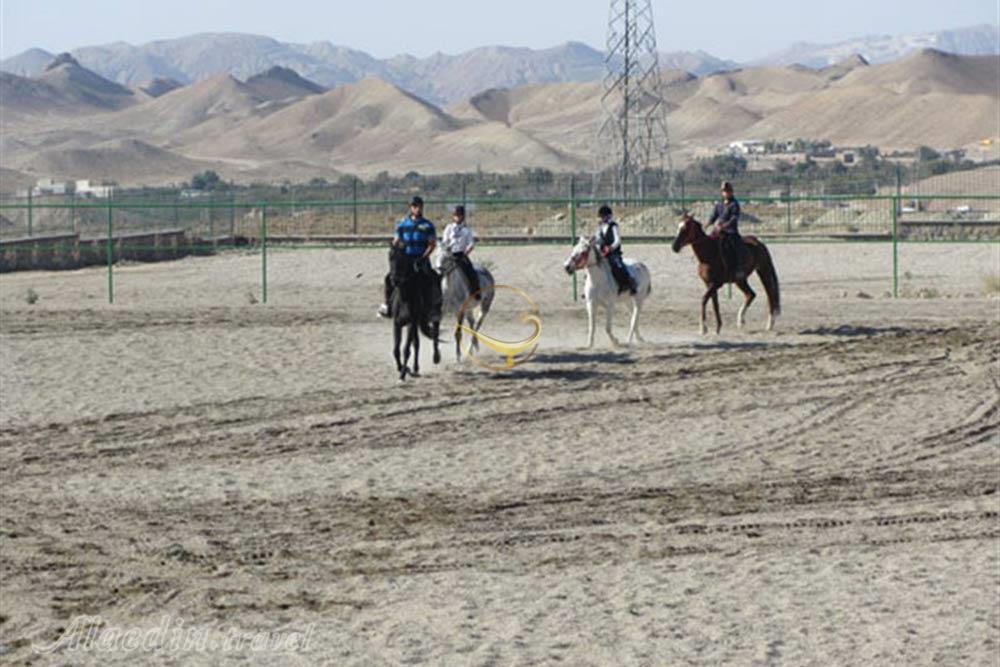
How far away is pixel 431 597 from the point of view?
40.7ft

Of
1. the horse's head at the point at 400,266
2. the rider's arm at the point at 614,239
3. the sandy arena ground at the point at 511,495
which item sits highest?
the rider's arm at the point at 614,239

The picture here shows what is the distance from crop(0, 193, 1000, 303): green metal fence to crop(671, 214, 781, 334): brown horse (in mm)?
14412

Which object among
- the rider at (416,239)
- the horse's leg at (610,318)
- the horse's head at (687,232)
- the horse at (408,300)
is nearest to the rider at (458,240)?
the horse at (408,300)

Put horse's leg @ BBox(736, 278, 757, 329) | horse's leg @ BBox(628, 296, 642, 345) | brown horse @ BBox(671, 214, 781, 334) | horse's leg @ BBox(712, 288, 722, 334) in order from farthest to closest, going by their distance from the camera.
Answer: horse's leg @ BBox(736, 278, 757, 329) → horse's leg @ BBox(712, 288, 722, 334) → brown horse @ BBox(671, 214, 781, 334) → horse's leg @ BBox(628, 296, 642, 345)

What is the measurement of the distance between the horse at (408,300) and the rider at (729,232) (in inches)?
217

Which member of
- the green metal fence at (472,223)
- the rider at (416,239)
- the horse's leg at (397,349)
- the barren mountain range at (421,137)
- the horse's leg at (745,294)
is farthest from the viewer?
the barren mountain range at (421,137)

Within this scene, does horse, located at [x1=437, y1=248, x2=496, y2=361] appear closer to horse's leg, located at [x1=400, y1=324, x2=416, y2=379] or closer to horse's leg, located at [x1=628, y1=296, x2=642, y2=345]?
horse's leg, located at [x1=400, y1=324, x2=416, y2=379]

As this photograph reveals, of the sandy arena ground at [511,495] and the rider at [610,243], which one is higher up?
the rider at [610,243]

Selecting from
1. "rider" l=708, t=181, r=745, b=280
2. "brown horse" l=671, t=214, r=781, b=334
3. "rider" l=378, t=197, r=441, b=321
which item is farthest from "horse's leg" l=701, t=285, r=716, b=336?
"rider" l=378, t=197, r=441, b=321

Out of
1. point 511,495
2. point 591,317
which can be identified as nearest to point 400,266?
point 591,317

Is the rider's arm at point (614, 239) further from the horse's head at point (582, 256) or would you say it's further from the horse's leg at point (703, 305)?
the horse's leg at point (703, 305)

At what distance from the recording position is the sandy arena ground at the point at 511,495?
462 inches

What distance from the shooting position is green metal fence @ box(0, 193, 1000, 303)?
46688mm

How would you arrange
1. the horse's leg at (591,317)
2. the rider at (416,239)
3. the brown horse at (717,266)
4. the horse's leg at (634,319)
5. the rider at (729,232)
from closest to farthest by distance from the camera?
the rider at (416,239) < the horse's leg at (591,317) < the horse's leg at (634,319) < the brown horse at (717,266) < the rider at (729,232)
